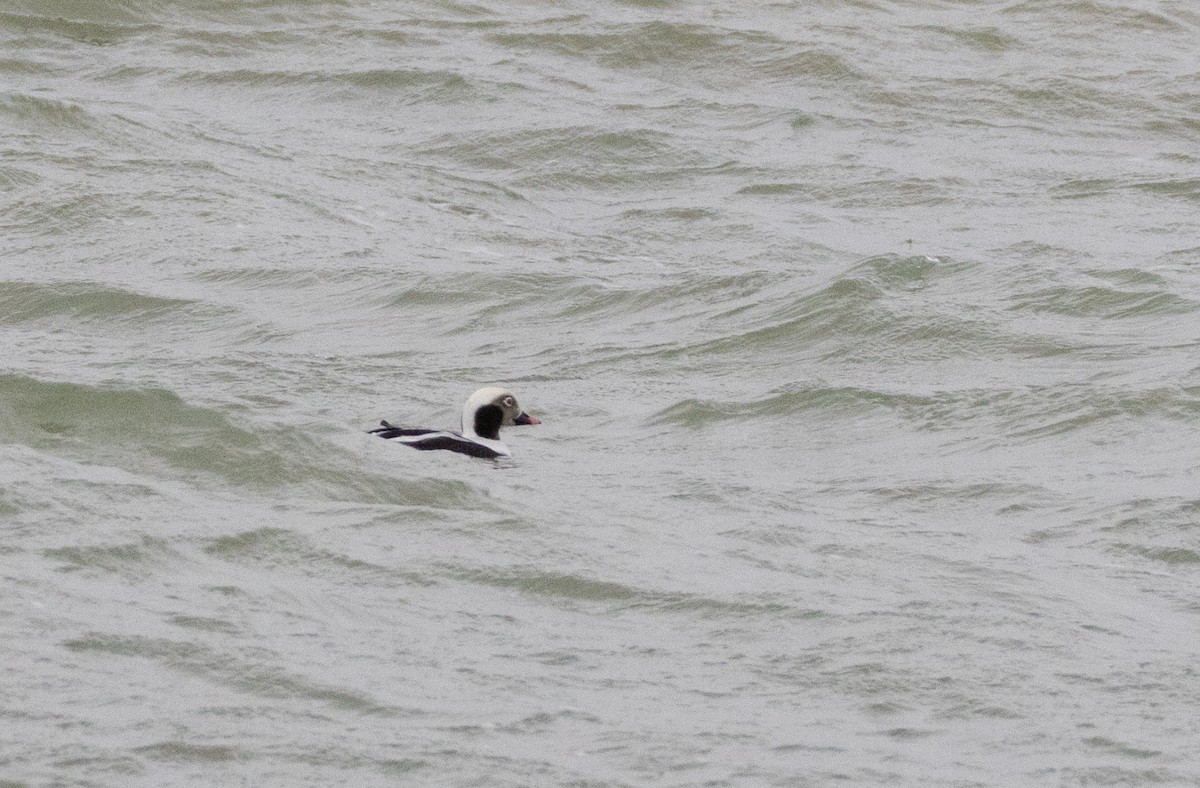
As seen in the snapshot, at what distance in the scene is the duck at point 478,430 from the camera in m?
9.27

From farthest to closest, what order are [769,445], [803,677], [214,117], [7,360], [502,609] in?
[214,117], [7,360], [769,445], [502,609], [803,677]

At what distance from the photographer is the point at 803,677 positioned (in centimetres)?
663

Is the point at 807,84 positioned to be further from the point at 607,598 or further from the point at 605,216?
the point at 607,598

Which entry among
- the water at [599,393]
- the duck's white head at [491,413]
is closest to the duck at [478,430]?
the duck's white head at [491,413]

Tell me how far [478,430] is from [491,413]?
6.5 inches

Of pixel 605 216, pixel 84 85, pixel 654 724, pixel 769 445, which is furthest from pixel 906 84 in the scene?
pixel 654 724

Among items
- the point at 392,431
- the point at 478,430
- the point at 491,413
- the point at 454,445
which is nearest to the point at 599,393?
the point at 491,413

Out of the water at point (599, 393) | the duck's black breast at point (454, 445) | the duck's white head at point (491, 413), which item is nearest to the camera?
the water at point (599, 393)

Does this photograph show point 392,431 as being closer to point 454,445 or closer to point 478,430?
point 454,445

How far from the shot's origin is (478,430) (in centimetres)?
958

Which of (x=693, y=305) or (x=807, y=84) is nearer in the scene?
(x=693, y=305)

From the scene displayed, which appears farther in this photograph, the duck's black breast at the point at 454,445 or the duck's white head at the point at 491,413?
the duck's white head at the point at 491,413

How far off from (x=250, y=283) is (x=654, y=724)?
6.79 metres

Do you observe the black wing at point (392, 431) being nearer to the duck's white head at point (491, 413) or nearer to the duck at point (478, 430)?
the duck at point (478, 430)
